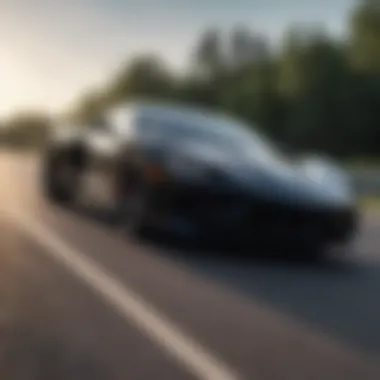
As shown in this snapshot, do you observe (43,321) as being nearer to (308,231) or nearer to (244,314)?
(244,314)

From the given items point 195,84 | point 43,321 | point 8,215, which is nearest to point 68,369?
point 43,321

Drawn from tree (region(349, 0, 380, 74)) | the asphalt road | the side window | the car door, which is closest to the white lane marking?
the asphalt road

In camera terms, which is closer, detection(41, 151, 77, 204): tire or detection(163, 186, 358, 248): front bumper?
detection(163, 186, 358, 248): front bumper

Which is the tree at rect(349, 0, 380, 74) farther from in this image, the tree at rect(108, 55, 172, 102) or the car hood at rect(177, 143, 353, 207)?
the car hood at rect(177, 143, 353, 207)

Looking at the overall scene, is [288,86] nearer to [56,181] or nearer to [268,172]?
[268,172]

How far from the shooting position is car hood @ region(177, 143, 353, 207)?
28.0 feet

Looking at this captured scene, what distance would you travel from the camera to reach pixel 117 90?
6.12m

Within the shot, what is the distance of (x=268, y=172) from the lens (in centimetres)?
872

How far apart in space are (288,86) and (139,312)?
4.71 feet

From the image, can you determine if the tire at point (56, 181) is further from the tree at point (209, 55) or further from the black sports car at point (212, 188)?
the tree at point (209, 55)

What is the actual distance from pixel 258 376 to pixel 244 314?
141 cm

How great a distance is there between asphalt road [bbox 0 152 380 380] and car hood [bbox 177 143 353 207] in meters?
0.49

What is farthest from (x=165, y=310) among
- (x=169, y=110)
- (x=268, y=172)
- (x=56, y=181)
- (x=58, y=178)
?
(x=56, y=181)

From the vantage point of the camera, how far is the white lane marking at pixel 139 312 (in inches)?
196
